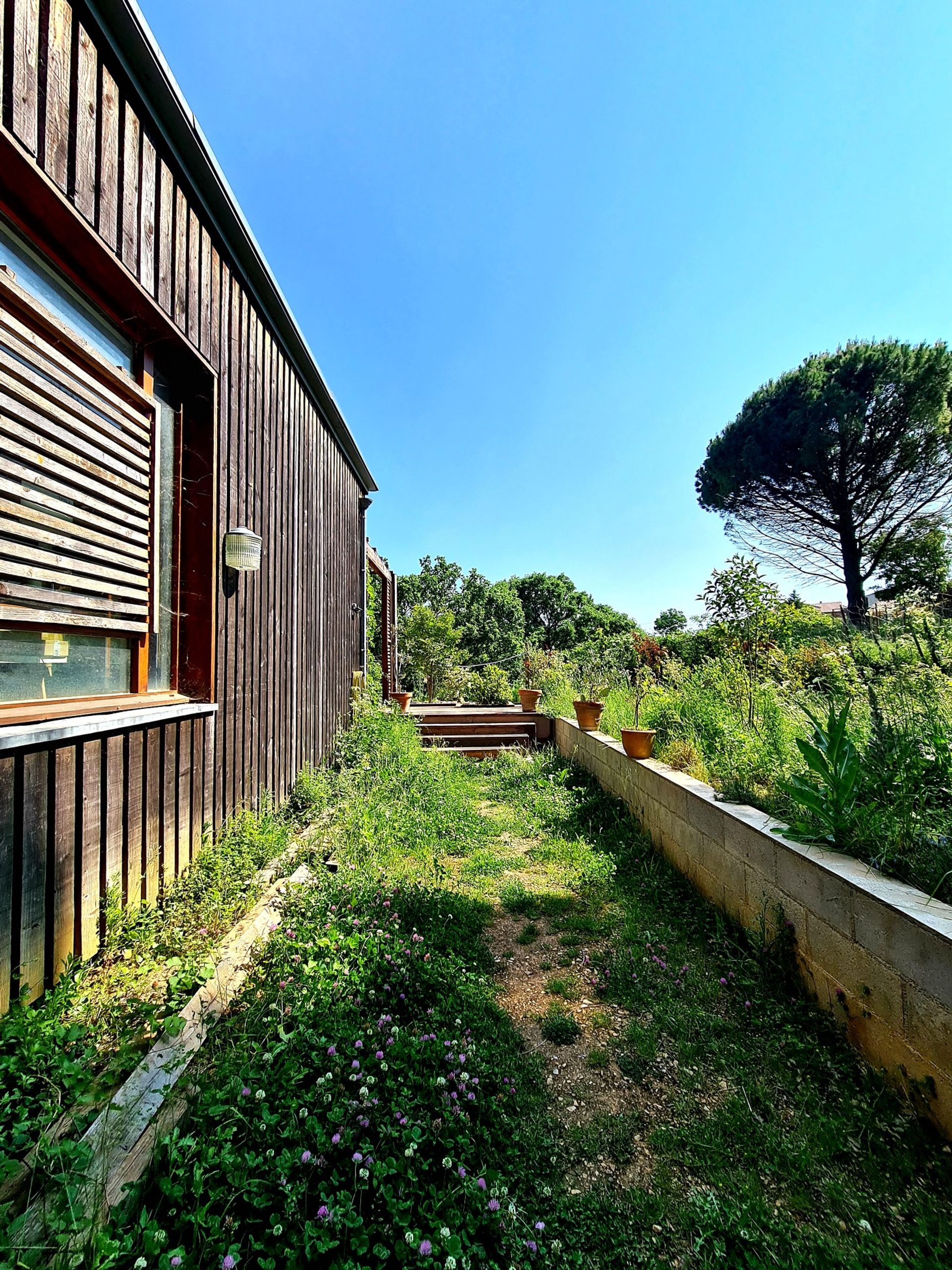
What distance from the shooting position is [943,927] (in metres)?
1.39

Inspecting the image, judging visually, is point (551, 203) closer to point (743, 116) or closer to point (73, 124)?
point (743, 116)

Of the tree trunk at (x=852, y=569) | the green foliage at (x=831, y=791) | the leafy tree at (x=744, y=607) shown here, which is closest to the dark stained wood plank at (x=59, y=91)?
the green foliage at (x=831, y=791)

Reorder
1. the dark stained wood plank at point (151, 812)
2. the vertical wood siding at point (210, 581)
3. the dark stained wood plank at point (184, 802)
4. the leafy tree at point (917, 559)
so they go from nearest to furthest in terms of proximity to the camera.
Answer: the vertical wood siding at point (210, 581) < the dark stained wood plank at point (151, 812) < the dark stained wood plank at point (184, 802) < the leafy tree at point (917, 559)

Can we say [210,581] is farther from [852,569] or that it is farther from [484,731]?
[852,569]

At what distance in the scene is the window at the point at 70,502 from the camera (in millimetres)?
1535

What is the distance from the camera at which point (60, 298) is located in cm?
179

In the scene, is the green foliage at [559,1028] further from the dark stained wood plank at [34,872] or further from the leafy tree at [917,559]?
the leafy tree at [917,559]

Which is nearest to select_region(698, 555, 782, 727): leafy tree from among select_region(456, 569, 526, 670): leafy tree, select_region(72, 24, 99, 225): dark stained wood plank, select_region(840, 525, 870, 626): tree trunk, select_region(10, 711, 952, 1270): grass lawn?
select_region(10, 711, 952, 1270): grass lawn

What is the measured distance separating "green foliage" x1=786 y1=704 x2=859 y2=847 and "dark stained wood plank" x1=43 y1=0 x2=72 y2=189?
351 centimetres

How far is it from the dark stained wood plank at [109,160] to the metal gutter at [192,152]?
13 centimetres

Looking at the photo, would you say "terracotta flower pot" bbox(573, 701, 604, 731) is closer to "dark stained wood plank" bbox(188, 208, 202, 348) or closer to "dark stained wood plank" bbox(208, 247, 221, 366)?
"dark stained wood plank" bbox(208, 247, 221, 366)

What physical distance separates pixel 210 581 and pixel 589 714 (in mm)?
4172

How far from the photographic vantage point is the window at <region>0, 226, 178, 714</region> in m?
1.54

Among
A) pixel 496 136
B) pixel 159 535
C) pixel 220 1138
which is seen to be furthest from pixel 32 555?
pixel 496 136
